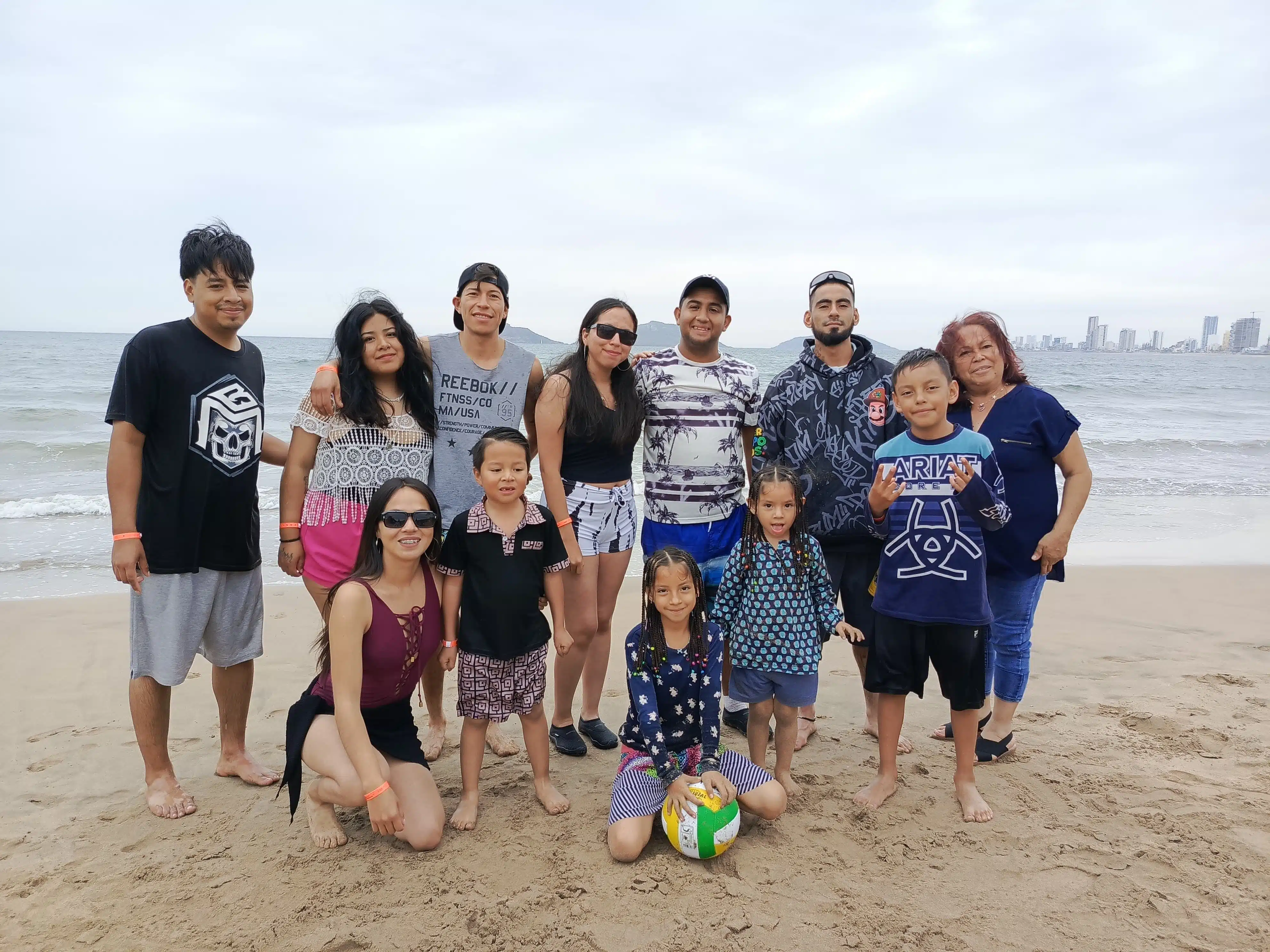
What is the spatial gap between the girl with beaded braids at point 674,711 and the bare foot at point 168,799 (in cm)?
188

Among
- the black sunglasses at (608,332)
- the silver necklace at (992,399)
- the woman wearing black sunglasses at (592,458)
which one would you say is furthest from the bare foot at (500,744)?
the silver necklace at (992,399)

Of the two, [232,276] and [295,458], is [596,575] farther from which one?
[232,276]

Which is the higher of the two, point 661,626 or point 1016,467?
point 1016,467

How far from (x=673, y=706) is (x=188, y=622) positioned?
216 cm

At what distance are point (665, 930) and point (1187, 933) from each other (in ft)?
5.79

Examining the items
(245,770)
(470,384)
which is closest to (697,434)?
(470,384)

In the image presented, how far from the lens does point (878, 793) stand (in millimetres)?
3549

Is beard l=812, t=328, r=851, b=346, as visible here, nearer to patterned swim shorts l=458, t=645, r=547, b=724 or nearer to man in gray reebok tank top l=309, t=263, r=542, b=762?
man in gray reebok tank top l=309, t=263, r=542, b=762

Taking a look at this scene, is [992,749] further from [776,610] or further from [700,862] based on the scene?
[700,862]

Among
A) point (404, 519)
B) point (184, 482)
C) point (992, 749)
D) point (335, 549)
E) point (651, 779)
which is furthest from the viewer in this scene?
point (992, 749)

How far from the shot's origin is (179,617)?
11.3ft

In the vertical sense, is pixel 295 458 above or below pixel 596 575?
above

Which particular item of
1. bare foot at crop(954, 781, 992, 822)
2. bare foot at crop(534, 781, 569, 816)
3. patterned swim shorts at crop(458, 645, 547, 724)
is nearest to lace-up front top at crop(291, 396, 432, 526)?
patterned swim shorts at crop(458, 645, 547, 724)

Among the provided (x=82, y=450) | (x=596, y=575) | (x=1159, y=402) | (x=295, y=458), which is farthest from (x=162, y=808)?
(x=1159, y=402)
